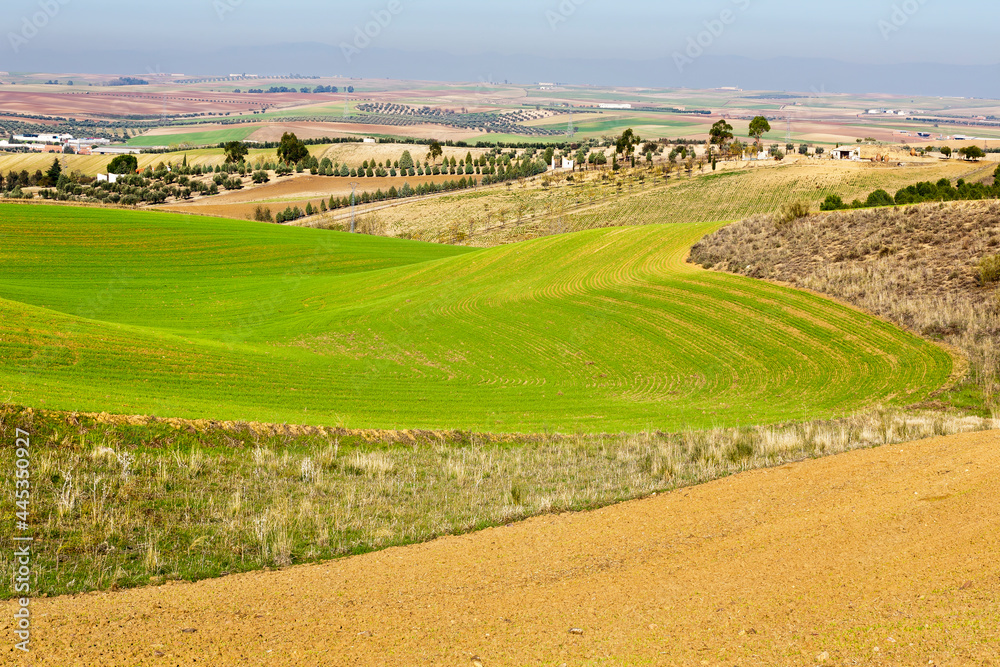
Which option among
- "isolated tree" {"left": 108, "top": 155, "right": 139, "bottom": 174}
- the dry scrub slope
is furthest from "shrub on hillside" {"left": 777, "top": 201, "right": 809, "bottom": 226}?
"isolated tree" {"left": 108, "top": 155, "right": 139, "bottom": 174}

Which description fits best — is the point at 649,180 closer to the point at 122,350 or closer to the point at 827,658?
the point at 122,350

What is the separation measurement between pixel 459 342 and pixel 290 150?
4878 inches

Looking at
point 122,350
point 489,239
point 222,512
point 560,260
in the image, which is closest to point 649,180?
point 489,239

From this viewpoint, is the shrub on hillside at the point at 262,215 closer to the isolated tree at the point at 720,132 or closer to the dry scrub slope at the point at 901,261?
the dry scrub slope at the point at 901,261

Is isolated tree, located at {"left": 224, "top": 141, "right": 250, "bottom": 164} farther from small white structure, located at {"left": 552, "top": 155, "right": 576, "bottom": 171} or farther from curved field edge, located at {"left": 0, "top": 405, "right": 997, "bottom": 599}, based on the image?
curved field edge, located at {"left": 0, "top": 405, "right": 997, "bottom": 599}

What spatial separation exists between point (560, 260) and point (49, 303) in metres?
26.3

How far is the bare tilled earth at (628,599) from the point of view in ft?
23.9

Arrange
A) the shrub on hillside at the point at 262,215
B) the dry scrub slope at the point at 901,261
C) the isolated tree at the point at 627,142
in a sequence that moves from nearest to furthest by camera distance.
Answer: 1. the dry scrub slope at the point at 901,261
2. the shrub on hillside at the point at 262,215
3. the isolated tree at the point at 627,142

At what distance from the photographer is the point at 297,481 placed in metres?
13.5

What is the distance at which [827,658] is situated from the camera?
22.9 feet

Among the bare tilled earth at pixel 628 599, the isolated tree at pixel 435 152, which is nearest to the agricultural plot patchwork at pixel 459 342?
the bare tilled earth at pixel 628 599

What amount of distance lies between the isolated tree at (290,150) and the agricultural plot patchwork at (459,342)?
93.5 metres

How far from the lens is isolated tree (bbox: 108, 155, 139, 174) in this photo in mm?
142875

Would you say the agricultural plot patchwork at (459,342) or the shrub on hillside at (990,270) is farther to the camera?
the shrub on hillside at (990,270)
